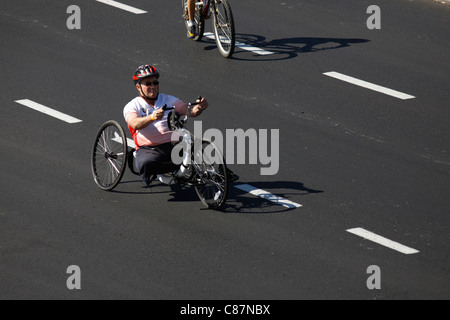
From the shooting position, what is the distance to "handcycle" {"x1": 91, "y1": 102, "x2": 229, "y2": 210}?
10.8 meters

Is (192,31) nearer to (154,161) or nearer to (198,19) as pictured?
(198,19)

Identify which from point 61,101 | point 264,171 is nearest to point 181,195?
point 264,171

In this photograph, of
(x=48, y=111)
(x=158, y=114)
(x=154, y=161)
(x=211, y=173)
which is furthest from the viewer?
(x=48, y=111)

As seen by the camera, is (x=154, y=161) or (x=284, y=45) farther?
(x=284, y=45)

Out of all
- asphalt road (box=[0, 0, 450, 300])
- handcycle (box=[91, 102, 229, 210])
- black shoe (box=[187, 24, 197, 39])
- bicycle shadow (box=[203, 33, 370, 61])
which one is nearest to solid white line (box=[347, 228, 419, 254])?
asphalt road (box=[0, 0, 450, 300])

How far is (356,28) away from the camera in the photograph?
1784 cm

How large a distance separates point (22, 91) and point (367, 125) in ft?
17.8

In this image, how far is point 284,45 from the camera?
16.8 m

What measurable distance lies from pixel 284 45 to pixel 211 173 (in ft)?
21.3

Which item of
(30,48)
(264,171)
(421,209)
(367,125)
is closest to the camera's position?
(421,209)

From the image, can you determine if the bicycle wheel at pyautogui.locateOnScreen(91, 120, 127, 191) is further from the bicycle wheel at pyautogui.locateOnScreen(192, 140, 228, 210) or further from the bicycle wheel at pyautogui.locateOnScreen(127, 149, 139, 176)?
the bicycle wheel at pyautogui.locateOnScreen(192, 140, 228, 210)

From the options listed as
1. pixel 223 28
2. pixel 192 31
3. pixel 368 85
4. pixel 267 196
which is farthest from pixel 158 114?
pixel 192 31

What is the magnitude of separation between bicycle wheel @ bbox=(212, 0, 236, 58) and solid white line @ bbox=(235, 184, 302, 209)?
4.96m
